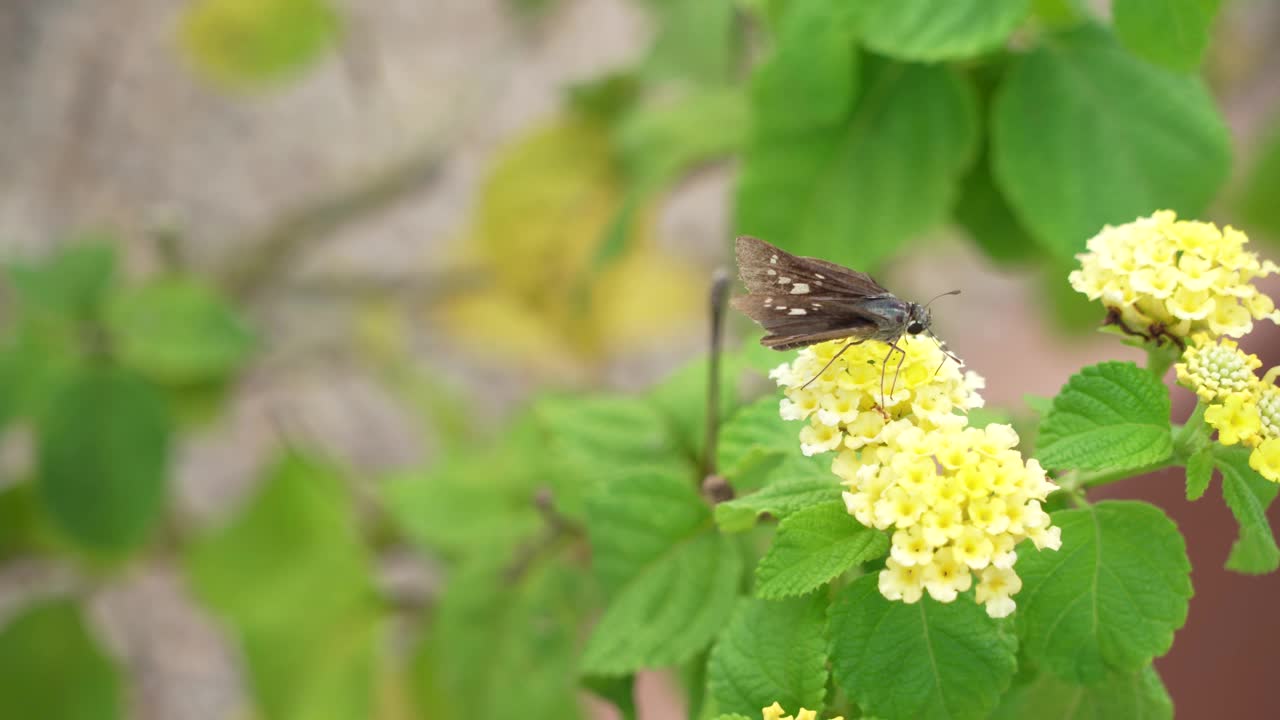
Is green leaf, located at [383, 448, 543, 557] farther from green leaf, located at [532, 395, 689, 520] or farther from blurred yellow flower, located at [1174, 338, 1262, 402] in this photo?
blurred yellow flower, located at [1174, 338, 1262, 402]

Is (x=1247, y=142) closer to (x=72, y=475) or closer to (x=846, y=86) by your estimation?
(x=846, y=86)

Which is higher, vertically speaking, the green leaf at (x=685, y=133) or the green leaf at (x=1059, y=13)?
the green leaf at (x=1059, y=13)

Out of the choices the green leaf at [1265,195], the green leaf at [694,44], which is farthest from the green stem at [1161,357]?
the green leaf at [1265,195]

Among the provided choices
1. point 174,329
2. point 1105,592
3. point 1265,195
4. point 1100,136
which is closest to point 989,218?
point 1100,136

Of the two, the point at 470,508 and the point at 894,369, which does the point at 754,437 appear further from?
the point at 470,508

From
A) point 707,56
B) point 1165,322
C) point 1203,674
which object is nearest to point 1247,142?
point 707,56

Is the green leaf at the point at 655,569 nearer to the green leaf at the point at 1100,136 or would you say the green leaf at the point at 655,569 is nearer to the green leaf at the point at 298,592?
the green leaf at the point at 1100,136
